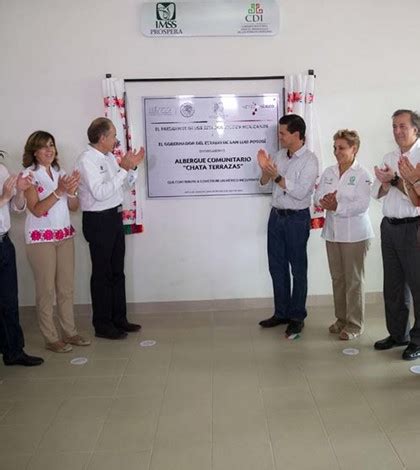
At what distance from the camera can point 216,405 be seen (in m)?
3.16

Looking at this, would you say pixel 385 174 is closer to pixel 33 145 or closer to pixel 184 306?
pixel 184 306

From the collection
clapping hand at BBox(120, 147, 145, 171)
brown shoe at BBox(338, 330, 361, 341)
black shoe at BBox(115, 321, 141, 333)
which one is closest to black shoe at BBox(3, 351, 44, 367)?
black shoe at BBox(115, 321, 141, 333)

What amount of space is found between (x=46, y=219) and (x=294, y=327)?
2.14 m

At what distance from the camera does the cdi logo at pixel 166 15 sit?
449cm

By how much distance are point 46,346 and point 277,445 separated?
220 cm

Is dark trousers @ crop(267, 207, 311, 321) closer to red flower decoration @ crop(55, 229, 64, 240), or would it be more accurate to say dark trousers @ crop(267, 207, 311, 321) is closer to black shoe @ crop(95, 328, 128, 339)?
black shoe @ crop(95, 328, 128, 339)

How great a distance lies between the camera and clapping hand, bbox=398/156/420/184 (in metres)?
3.37

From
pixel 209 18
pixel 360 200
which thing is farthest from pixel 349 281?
pixel 209 18

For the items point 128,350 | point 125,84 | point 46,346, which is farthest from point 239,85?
point 46,346

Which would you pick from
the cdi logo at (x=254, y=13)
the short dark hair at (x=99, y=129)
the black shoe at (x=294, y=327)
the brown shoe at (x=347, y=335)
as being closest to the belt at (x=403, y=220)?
the brown shoe at (x=347, y=335)

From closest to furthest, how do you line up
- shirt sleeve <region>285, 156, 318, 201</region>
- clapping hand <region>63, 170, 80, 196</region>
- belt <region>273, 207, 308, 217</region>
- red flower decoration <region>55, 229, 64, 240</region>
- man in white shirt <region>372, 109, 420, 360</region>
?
man in white shirt <region>372, 109, 420, 360</region> < clapping hand <region>63, 170, 80, 196</region> < red flower decoration <region>55, 229, 64, 240</region> < shirt sleeve <region>285, 156, 318, 201</region> < belt <region>273, 207, 308, 217</region>

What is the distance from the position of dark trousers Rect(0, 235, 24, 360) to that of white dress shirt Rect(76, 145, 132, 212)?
0.70 metres

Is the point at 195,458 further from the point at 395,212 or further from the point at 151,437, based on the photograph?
the point at 395,212

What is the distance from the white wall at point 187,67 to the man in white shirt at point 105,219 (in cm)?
57
